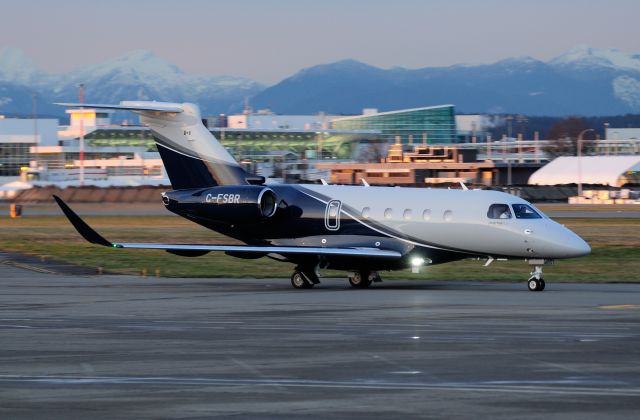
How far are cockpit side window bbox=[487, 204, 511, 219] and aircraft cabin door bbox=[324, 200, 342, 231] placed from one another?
168 inches

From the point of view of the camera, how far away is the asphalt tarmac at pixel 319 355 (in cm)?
1271

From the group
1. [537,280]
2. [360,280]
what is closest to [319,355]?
[537,280]

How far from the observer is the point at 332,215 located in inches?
1245

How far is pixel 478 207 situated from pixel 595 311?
24.3ft

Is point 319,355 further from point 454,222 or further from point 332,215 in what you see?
point 332,215

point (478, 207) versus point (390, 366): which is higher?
point (478, 207)

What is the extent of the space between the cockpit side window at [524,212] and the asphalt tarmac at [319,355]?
2.37 m

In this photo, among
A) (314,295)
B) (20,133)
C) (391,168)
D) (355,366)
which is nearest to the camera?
(355,366)

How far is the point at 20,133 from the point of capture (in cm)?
19738

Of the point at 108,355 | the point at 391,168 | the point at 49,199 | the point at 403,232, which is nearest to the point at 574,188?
the point at 391,168

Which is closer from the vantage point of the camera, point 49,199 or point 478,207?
point 478,207

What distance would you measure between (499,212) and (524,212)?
0.64 meters

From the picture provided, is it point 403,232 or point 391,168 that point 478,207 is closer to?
point 403,232

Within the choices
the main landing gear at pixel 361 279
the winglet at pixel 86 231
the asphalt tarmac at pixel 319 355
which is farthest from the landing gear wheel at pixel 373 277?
the winglet at pixel 86 231
